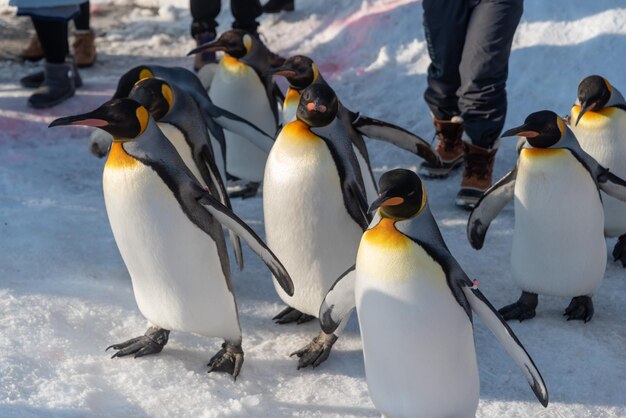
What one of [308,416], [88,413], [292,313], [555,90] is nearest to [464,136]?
[555,90]

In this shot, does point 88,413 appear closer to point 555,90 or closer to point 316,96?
point 316,96

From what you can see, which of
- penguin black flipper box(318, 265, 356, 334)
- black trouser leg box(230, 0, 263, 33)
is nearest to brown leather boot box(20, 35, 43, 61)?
black trouser leg box(230, 0, 263, 33)

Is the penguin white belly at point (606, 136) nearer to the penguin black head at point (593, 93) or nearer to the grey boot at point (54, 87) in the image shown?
the penguin black head at point (593, 93)

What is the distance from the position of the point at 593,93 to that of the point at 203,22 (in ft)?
9.80

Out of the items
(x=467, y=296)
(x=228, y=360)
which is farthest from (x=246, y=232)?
(x=467, y=296)

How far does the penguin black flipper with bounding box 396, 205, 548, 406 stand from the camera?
7.77ft

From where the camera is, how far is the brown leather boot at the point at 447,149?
4.55 m

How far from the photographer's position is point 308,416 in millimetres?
2666

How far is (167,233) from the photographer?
272 centimetres

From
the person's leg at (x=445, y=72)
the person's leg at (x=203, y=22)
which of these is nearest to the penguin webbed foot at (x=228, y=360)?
the person's leg at (x=445, y=72)

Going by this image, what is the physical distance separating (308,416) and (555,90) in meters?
2.85

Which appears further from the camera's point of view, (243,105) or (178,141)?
(243,105)

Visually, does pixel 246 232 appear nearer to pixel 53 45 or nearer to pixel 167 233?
pixel 167 233

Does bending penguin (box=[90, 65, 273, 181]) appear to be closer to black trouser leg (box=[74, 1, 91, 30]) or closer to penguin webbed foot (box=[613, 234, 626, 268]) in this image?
penguin webbed foot (box=[613, 234, 626, 268])
